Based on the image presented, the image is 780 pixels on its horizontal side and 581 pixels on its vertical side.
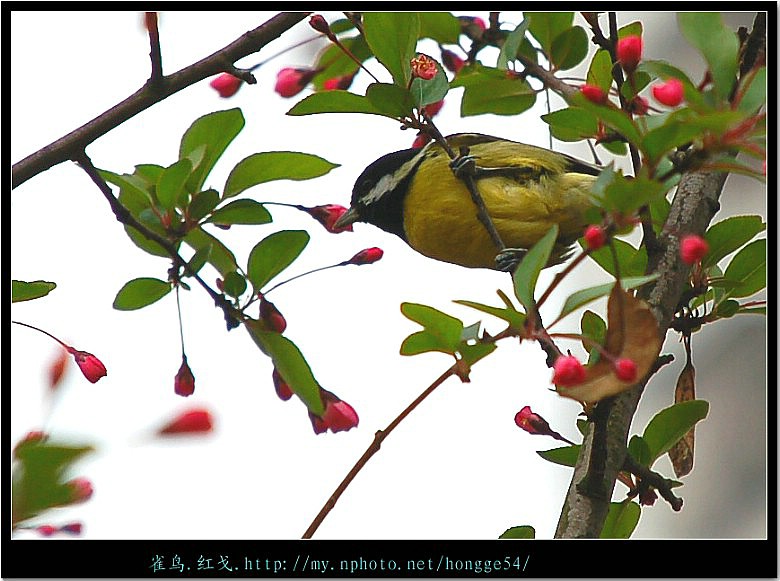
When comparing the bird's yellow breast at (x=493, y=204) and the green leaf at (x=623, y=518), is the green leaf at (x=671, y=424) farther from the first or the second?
the bird's yellow breast at (x=493, y=204)

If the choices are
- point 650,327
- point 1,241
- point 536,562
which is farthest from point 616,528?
point 1,241

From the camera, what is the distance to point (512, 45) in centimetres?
113

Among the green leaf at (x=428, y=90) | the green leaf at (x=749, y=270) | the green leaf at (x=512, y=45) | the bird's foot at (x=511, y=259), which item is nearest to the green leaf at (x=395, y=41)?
the green leaf at (x=428, y=90)

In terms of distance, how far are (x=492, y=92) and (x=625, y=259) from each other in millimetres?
277

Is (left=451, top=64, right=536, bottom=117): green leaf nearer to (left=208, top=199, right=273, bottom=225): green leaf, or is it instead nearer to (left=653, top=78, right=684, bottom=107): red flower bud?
(left=208, top=199, right=273, bottom=225): green leaf

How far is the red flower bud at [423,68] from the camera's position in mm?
1098

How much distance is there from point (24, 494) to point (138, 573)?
0.61 m

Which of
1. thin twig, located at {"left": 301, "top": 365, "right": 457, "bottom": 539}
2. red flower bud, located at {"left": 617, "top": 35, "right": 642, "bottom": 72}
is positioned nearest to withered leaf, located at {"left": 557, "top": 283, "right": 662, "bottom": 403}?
thin twig, located at {"left": 301, "top": 365, "right": 457, "bottom": 539}

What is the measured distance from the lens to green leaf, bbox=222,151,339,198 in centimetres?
108

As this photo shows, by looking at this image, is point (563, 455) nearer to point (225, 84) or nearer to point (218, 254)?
point (218, 254)

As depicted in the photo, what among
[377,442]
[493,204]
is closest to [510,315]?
[377,442]

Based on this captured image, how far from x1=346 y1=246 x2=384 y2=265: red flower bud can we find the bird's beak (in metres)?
0.06

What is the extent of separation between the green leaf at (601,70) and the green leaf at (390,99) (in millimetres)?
253

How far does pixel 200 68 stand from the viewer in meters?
1.09
